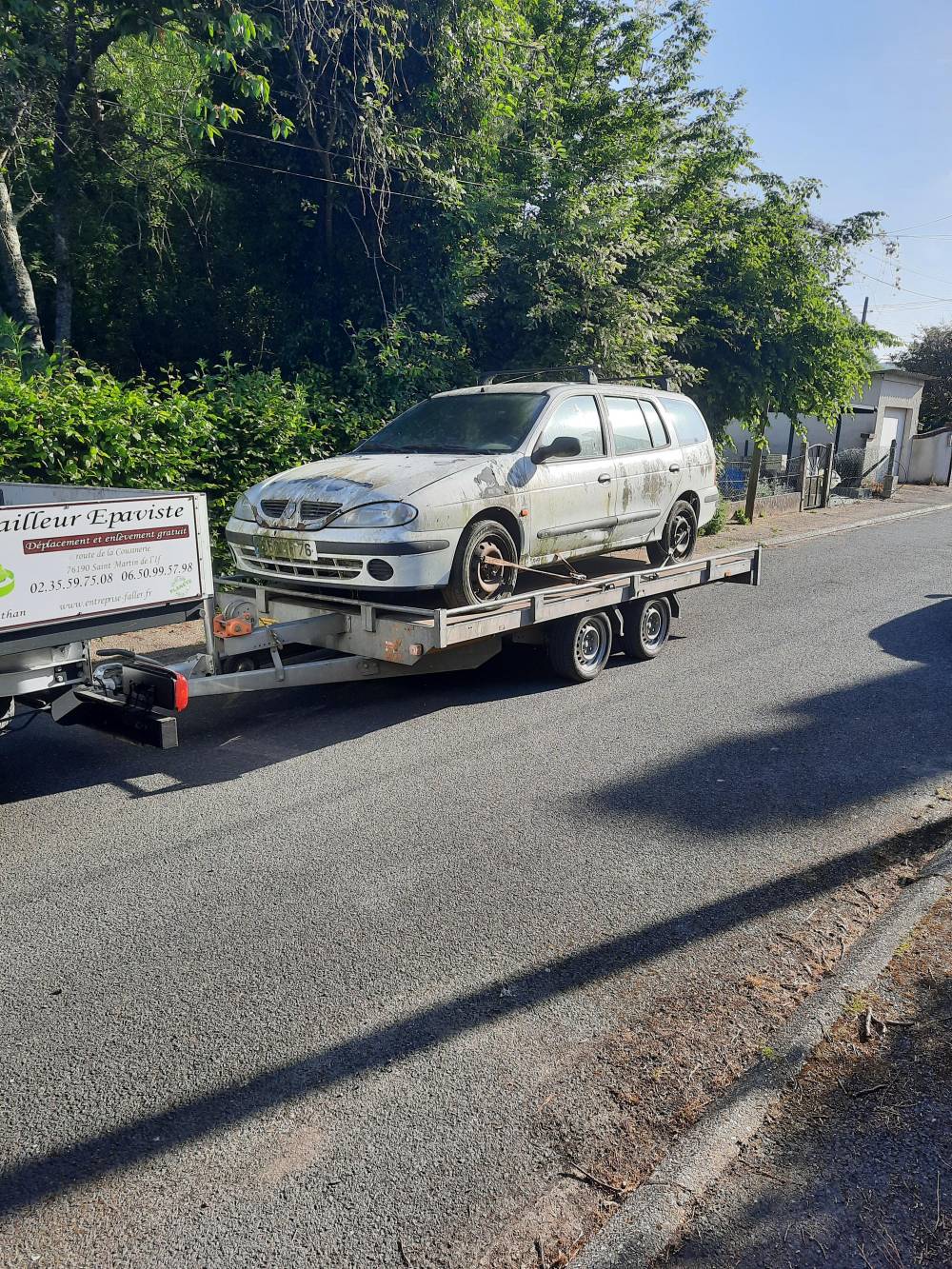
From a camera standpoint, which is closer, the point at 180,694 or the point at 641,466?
the point at 180,694

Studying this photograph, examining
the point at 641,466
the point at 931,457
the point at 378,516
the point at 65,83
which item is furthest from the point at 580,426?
the point at 931,457

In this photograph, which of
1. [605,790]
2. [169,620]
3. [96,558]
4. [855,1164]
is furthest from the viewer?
[605,790]

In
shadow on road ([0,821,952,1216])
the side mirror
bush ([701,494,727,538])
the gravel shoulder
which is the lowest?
bush ([701,494,727,538])

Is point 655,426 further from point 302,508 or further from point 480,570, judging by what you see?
point 302,508

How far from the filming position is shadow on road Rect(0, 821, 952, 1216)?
2.96m

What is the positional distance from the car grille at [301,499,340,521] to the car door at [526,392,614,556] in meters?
1.55

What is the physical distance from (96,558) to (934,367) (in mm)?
43602

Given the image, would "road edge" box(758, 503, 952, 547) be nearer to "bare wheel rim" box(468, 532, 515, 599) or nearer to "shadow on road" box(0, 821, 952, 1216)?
"bare wheel rim" box(468, 532, 515, 599)

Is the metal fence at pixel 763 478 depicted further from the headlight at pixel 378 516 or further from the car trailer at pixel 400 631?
the headlight at pixel 378 516

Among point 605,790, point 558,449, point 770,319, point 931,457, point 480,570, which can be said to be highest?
point 770,319

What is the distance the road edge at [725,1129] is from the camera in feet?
8.84

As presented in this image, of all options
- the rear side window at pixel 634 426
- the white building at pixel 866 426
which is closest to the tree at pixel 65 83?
the rear side window at pixel 634 426

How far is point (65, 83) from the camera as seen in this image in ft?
43.7

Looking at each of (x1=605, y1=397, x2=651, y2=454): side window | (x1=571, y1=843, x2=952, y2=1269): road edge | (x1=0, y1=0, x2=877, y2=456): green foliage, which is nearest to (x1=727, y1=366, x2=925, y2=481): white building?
(x1=0, y1=0, x2=877, y2=456): green foliage
